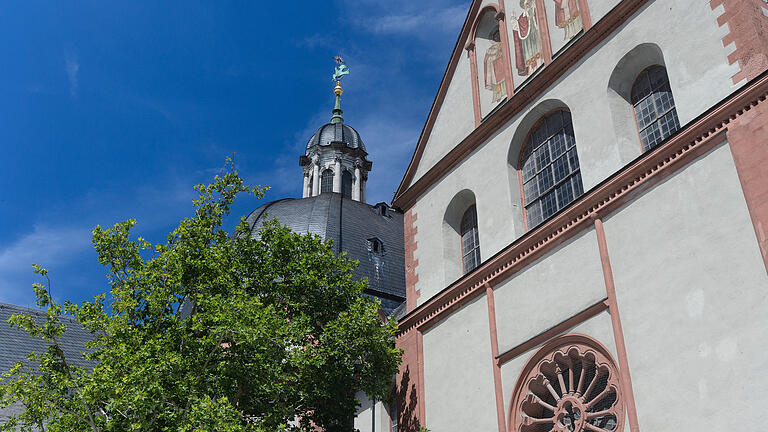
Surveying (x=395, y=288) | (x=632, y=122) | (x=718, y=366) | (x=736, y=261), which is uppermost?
(x=395, y=288)

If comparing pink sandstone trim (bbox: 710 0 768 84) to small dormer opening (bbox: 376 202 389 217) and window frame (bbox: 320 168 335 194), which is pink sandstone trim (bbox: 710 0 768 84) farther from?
window frame (bbox: 320 168 335 194)

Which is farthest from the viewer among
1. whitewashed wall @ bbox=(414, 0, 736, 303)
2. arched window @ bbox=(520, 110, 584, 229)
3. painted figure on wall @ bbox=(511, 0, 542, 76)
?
painted figure on wall @ bbox=(511, 0, 542, 76)

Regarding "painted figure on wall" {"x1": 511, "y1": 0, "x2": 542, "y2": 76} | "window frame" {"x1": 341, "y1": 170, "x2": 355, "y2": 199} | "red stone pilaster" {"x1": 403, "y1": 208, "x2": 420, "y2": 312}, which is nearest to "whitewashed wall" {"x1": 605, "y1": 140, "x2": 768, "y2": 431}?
"painted figure on wall" {"x1": 511, "y1": 0, "x2": 542, "y2": 76}

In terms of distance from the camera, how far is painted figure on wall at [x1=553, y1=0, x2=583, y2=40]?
51.1 ft

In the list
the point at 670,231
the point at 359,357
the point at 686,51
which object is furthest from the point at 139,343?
the point at 686,51

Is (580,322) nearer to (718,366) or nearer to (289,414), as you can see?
(718,366)

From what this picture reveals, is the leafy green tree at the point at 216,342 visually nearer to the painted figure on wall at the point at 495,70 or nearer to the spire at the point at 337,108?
the painted figure on wall at the point at 495,70

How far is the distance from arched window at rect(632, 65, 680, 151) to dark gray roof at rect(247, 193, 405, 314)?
706 inches

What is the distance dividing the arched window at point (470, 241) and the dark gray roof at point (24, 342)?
51.6 ft

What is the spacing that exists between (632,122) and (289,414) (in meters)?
8.42

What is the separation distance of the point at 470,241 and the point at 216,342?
6.26 metres

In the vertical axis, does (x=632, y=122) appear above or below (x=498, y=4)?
below

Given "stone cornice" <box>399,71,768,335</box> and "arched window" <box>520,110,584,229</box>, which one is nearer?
"stone cornice" <box>399,71,768,335</box>

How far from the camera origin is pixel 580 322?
1273cm
